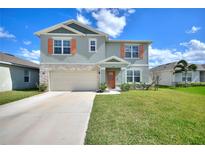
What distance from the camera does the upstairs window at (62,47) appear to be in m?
15.1

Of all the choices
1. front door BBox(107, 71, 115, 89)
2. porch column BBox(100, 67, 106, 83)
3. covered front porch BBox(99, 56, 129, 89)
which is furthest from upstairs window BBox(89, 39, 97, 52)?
front door BBox(107, 71, 115, 89)

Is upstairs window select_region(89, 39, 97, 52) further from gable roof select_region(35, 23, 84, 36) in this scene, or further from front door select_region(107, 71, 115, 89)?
front door select_region(107, 71, 115, 89)

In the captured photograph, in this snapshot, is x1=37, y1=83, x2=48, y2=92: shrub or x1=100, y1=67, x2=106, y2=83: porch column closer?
x1=37, y1=83, x2=48, y2=92: shrub

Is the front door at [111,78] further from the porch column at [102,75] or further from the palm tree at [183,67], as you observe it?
the palm tree at [183,67]

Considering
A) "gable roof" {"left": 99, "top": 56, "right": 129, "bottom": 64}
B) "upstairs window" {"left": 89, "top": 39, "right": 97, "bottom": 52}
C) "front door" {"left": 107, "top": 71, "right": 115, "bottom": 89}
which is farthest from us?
"front door" {"left": 107, "top": 71, "right": 115, "bottom": 89}

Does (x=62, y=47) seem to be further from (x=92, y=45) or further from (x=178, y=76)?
(x=178, y=76)

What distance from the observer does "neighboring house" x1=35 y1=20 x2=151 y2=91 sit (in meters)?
15.0

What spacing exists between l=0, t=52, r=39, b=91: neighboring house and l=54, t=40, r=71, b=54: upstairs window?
4665 mm

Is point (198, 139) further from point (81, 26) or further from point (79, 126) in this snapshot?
point (81, 26)

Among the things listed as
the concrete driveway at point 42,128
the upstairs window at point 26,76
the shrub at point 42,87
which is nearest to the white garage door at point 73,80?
the shrub at point 42,87

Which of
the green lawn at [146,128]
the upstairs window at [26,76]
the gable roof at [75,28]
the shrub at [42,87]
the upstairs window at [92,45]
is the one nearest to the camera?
the green lawn at [146,128]

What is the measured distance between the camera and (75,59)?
15.3m

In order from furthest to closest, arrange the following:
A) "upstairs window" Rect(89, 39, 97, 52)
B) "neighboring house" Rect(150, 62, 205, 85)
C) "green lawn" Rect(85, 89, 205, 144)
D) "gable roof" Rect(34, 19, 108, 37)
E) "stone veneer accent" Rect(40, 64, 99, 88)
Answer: "neighboring house" Rect(150, 62, 205, 85) → "upstairs window" Rect(89, 39, 97, 52) → "stone veneer accent" Rect(40, 64, 99, 88) → "gable roof" Rect(34, 19, 108, 37) → "green lawn" Rect(85, 89, 205, 144)

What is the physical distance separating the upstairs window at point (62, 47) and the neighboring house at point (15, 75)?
4665 mm
